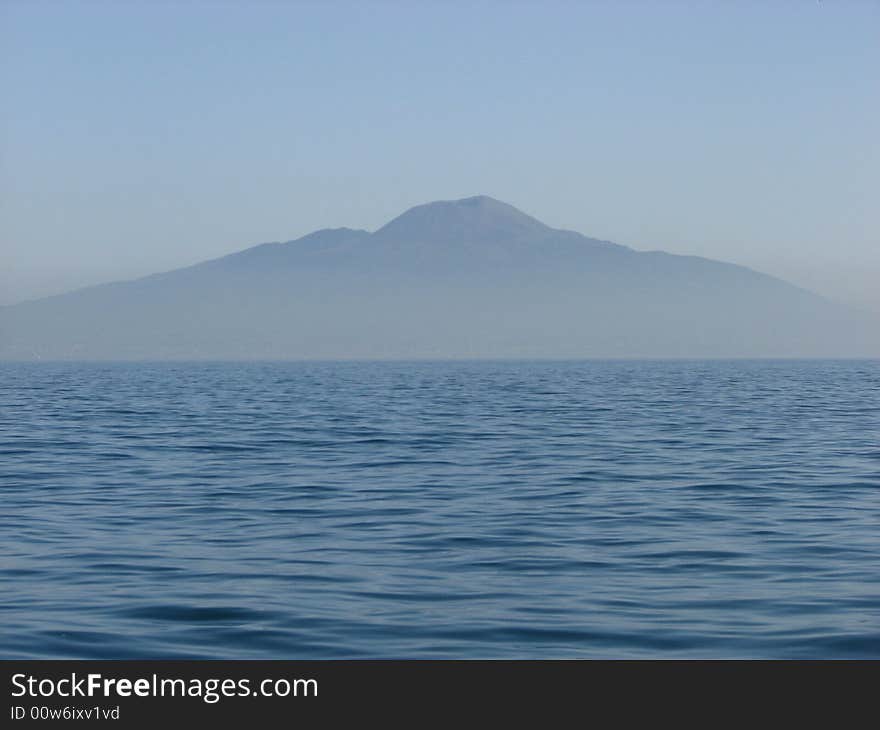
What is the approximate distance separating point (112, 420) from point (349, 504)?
77.6 ft

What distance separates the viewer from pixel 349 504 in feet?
70.8

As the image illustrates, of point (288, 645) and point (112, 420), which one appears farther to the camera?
point (112, 420)

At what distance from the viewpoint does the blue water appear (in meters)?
12.4

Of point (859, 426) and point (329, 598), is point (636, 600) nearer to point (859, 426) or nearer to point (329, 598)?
point (329, 598)

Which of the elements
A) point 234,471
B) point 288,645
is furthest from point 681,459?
point 288,645
